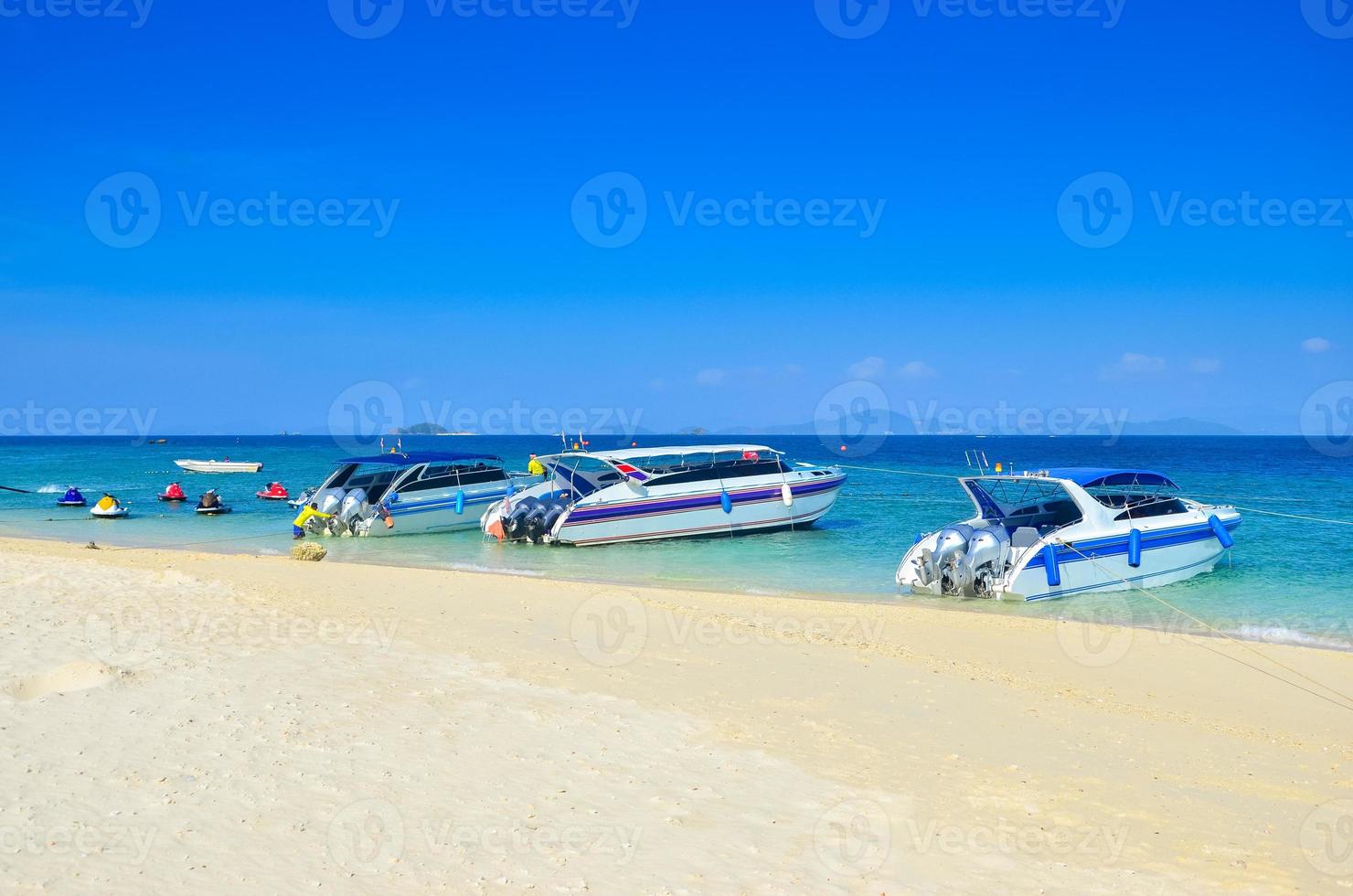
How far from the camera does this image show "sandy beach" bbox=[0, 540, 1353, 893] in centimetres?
528

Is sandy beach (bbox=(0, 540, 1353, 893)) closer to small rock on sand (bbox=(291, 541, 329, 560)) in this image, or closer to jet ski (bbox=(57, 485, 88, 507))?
small rock on sand (bbox=(291, 541, 329, 560))

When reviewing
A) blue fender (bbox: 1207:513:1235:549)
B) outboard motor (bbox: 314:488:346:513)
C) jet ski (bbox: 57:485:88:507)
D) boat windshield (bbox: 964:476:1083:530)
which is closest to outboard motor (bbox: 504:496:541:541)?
outboard motor (bbox: 314:488:346:513)

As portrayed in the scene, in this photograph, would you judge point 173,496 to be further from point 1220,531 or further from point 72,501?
point 1220,531

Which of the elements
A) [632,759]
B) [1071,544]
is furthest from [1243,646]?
[632,759]

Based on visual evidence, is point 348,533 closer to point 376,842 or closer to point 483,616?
point 483,616

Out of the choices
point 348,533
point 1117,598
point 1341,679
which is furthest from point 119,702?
point 348,533

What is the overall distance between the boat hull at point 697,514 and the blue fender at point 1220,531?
1066 centimetres

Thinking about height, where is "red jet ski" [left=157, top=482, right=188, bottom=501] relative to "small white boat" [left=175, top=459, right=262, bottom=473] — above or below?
below

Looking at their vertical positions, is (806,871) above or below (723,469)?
below

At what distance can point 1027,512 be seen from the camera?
19.6 metres

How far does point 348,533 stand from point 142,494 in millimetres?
21190

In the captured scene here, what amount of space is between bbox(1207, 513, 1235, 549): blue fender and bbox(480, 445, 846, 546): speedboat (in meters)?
10.7

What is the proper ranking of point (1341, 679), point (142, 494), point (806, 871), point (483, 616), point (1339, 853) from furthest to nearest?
1. point (142, 494)
2. point (483, 616)
3. point (1341, 679)
4. point (1339, 853)
5. point (806, 871)

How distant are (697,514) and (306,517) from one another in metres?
10.7
